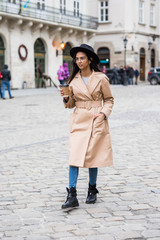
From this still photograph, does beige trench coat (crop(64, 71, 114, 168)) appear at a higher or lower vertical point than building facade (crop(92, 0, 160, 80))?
lower

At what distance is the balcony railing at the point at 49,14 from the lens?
29.3 meters

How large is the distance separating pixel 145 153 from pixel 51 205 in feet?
10.5

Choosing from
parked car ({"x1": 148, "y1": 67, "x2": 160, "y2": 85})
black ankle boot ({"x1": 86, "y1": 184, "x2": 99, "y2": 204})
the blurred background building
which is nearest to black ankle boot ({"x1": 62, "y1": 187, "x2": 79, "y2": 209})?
black ankle boot ({"x1": 86, "y1": 184, "x2": 99, "y2": 204})

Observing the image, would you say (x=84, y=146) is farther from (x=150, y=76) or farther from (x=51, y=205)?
(x=150, y=76)

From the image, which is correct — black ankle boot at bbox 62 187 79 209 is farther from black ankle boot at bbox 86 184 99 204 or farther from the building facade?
the building facade

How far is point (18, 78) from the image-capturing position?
31125 mm

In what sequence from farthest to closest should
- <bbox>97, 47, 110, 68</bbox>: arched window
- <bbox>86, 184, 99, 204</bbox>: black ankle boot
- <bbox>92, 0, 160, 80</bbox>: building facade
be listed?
<bbox>97, 47, 110, 68</bbox>: arched window
<bbox>92, 0, 160, 80</bbox>: building facade
<bbox>86, 184, 99, 204</bbox>: black ankle boot

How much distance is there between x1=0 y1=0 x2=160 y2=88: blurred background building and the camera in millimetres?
30484

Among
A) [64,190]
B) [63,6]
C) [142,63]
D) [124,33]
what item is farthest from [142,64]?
[64,190]

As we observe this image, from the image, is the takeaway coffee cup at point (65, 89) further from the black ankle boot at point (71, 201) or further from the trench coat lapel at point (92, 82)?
the black ankle boot at point (71, 201)

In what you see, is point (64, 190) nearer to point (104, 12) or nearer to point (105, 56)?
point (105, 56)

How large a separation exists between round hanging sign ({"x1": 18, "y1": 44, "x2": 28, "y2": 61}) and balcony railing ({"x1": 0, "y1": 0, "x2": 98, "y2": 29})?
2.16 m

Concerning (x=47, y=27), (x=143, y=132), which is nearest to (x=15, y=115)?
(x=143, y=132)

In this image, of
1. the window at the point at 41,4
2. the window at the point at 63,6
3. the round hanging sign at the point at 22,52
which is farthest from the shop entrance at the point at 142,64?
the round hanging sign at the point at 22,52
